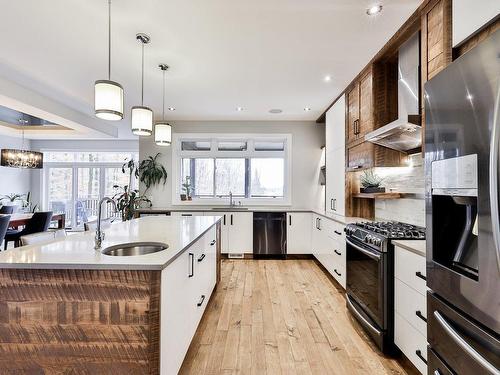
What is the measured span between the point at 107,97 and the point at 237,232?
11.3 ft

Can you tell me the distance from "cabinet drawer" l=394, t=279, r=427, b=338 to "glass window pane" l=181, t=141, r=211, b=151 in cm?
437

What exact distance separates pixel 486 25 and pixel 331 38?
1.25 m

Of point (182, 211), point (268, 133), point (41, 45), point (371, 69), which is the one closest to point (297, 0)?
point (371, 69)

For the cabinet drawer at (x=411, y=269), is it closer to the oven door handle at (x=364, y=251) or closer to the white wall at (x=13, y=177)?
the oven door handle at (x=364, y=251)

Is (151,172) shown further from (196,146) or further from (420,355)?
(420,355)

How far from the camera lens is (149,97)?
410 centimetres

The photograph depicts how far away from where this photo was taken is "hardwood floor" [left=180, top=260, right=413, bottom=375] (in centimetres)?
189

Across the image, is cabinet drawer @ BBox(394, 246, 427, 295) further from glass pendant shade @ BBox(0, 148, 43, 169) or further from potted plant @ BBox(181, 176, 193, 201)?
glass pendant shade @ BBox(0, 148, 43, 169)

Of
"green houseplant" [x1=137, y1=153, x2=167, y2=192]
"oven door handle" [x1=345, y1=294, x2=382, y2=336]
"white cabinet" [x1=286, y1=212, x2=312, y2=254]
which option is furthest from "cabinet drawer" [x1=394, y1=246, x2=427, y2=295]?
"green houseplant" [x1=137, y1=153, x2=167, y2=192]

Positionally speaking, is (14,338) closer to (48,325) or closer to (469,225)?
(48,325)

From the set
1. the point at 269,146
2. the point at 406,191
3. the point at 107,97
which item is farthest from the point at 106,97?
the point at 269,146

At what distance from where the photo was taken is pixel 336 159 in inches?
160

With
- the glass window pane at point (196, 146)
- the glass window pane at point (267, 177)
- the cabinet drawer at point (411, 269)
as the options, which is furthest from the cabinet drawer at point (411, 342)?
the glass window pane at point (196, 146)

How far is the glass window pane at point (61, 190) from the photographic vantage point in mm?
7766
